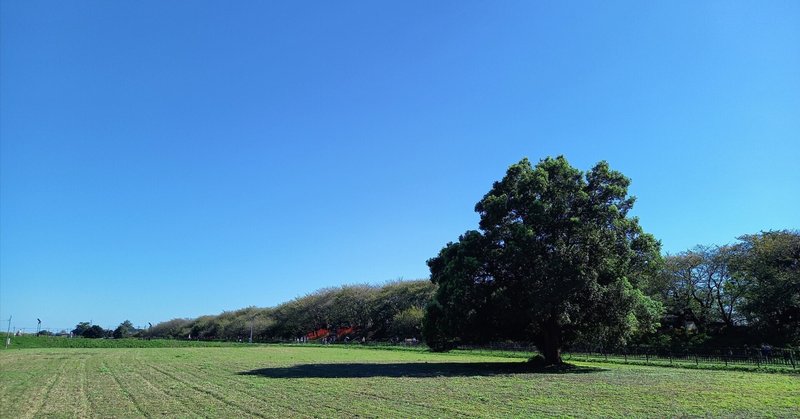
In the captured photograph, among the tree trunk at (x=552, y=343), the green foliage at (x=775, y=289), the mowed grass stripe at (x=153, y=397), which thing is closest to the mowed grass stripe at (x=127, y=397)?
the mowed grass stripe at (x=153, y=397)

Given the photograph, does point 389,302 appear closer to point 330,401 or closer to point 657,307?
point 657,307

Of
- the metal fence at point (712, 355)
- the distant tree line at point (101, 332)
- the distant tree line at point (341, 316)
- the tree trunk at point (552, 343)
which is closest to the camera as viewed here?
the tree trunk at point (552, 343)

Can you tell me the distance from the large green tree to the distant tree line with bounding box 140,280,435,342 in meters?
40.2

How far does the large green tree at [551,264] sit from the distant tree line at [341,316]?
132ft

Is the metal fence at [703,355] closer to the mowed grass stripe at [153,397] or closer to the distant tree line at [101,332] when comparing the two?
the mowed grass stripe at [153,397]

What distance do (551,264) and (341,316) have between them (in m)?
74.3

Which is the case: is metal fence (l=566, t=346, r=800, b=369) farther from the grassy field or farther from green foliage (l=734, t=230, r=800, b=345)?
the grassy field

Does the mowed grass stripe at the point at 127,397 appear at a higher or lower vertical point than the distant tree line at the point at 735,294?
lower

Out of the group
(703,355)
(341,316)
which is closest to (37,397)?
(703,355)

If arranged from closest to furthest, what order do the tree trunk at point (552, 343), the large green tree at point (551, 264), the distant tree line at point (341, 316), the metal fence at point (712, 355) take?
the large green tree at point (551, 264) → the tree trunk at point (552, 343) → the metal fence at point (712, 355) → the distant tree line at point (341, 316)

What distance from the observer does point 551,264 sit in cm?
2972

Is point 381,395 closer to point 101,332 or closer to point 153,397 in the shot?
point 153,397

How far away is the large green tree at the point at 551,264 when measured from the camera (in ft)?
98.1

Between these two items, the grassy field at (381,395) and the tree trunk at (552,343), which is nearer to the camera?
the grassy field at (381,395)
